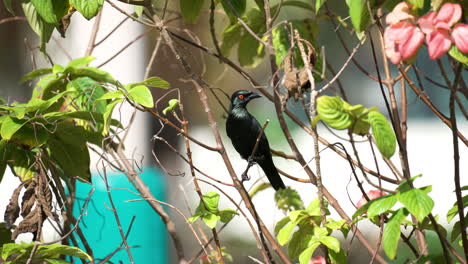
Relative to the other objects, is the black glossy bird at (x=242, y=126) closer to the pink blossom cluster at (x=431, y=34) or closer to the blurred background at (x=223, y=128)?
the pink blossom cluster at (x=431, y=34)

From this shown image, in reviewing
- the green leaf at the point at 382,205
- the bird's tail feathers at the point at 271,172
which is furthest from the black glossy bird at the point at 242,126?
the green leaf at the point at 382,205

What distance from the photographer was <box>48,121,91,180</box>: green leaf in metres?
1.46

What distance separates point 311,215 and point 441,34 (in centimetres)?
45

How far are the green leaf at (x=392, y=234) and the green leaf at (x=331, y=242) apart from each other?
0.10 metres

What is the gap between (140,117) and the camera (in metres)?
4.71

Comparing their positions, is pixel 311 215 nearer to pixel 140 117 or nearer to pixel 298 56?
pixel 298 56

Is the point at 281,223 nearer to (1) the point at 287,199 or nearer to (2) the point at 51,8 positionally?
(1) the point at 287,199

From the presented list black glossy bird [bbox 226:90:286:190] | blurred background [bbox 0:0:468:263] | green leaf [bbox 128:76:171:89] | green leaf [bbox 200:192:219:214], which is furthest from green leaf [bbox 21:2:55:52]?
blurred background [bbox 0:0:468:263]

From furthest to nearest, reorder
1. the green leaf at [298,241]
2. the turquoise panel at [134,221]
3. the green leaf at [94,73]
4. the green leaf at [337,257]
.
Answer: the turquoise panel at [134,221] → the green leaf at [94,73] → the green leaf at [298,241] → the green leaf at [337,257]

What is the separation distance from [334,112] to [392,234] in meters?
0.21

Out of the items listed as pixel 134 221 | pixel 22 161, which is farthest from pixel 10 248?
pixel 134 221

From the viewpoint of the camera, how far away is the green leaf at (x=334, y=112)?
3.02 feet

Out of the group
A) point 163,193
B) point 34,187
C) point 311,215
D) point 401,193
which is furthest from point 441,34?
point 163,193

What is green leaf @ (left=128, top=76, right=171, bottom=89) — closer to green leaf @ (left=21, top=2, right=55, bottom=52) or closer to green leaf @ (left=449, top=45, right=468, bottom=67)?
green leaf @ (left=21, top=2, right=55, bottom=52)
